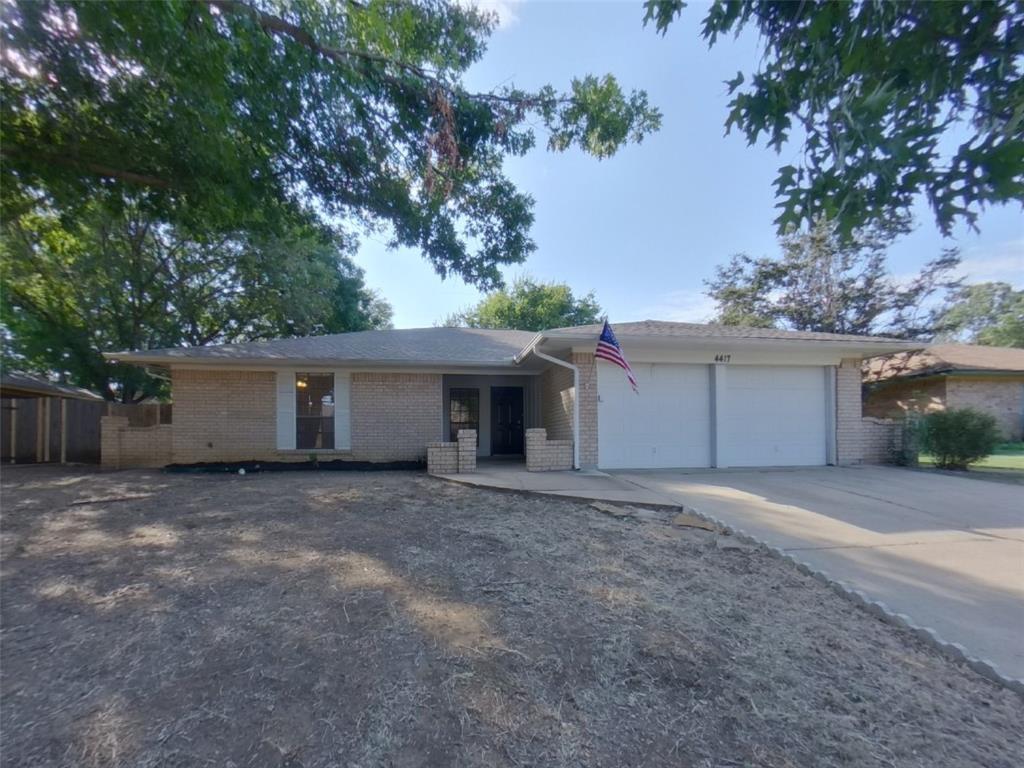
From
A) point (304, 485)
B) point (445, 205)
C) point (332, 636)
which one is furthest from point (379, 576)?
point (445, 205)

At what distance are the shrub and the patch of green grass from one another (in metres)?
0.78

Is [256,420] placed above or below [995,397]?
below

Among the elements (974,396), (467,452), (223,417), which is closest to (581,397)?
(467,452)

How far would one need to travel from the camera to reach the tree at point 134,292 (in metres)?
15.3

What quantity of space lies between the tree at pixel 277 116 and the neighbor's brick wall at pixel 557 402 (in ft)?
10.0

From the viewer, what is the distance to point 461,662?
2959mm

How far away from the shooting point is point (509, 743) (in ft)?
7.74

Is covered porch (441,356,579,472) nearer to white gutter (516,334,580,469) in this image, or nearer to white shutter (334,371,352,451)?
white gutter (516,334,580,469)

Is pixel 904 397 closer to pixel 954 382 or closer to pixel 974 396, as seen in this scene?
pixel 954 382

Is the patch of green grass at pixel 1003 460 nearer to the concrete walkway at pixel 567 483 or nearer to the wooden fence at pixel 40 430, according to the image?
the concrete walkway at pixel 567 483

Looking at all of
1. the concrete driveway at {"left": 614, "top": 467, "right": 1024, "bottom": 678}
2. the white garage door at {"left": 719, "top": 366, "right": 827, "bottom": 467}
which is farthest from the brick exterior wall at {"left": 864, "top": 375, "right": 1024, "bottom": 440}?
the concrete driveway at {"left": 614, "top": 467, "right": 1024, "bottom": 678}

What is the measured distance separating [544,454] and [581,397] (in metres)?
1.40

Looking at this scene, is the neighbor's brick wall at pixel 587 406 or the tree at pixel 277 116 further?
the neighbor's brick wall at pixel 587 406

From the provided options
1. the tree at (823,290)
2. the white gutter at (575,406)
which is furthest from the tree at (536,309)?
the white gutter at (575,406)
